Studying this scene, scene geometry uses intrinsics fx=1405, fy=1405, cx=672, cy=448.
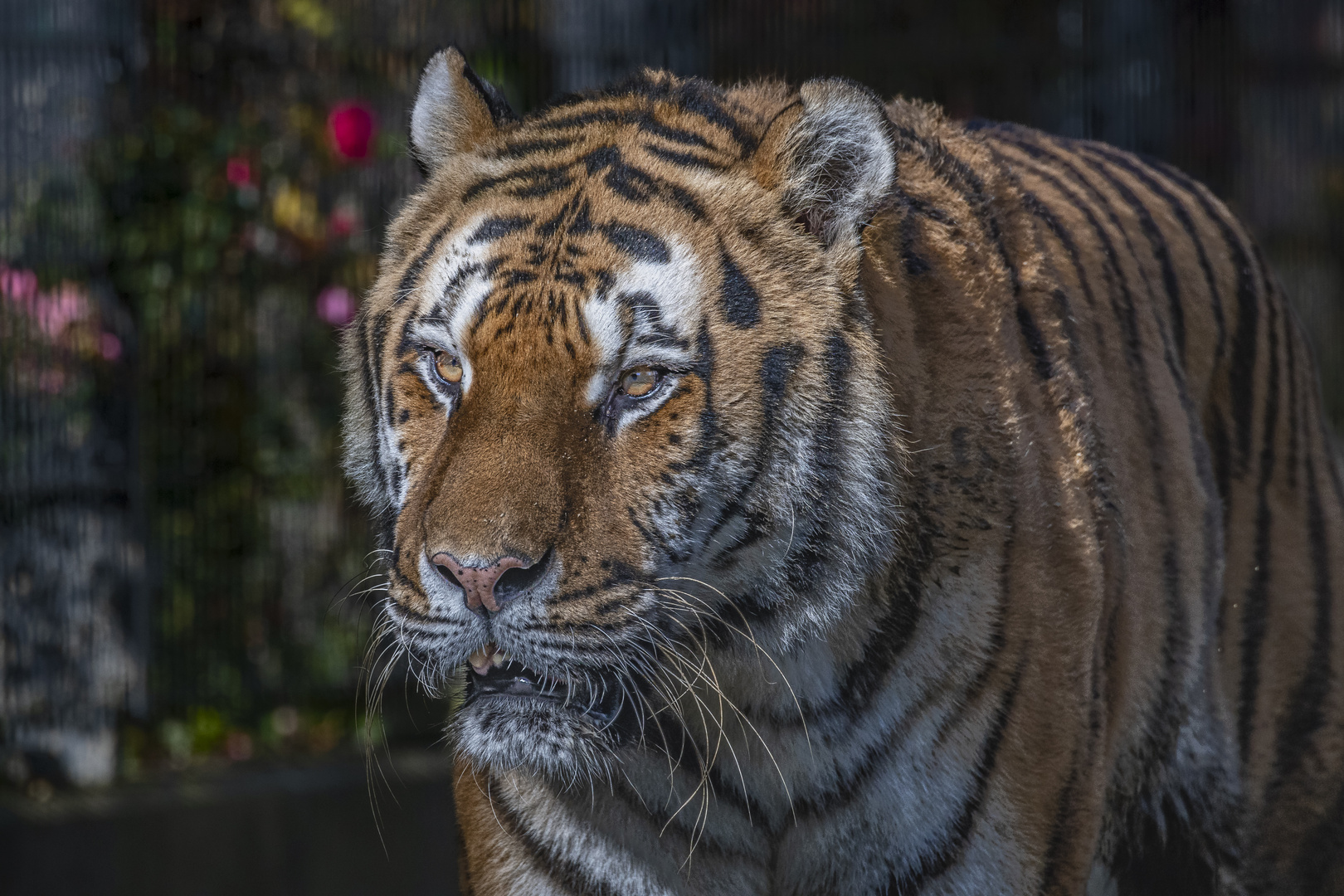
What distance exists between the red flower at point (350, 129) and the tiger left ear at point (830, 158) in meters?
2.47

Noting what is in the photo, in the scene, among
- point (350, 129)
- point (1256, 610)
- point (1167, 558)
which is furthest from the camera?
point (350, 129)

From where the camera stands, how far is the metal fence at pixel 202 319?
3.83 metres

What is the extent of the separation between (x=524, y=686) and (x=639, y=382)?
0.42 metres

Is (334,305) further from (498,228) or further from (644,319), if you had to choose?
(644,319)

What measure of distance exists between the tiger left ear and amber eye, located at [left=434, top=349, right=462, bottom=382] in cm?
50

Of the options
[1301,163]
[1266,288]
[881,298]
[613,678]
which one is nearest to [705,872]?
[613,678]

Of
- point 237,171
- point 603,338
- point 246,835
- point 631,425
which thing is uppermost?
point 237,171

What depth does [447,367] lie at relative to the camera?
187 cm

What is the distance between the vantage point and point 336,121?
4.13m

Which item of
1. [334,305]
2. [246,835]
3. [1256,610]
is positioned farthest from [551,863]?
[334,305]

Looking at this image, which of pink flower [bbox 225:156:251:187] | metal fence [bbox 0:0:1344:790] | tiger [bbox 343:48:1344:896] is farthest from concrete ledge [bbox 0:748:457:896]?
tiger [bbox 343:48:1344:896]

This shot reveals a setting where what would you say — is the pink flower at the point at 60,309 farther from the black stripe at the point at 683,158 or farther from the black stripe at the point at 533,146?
the black stripe at the point at 683,158

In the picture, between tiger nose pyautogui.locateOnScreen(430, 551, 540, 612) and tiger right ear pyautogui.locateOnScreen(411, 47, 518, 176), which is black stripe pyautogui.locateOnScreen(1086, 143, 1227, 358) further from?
tiger nose pyautogui.locateOnScreen(430, 551, 540, 612)

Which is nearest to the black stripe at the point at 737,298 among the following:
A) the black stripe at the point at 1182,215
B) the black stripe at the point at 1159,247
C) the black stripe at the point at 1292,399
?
the black stripe at the point at 1159,247
